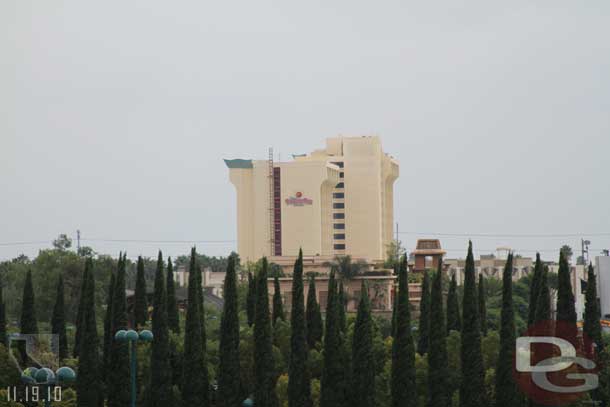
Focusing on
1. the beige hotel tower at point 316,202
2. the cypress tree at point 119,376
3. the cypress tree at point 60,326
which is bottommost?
the cypress tree at point 119,376

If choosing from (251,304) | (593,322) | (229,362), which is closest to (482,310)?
(251,304)

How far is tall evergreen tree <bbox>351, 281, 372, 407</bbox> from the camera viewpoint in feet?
148

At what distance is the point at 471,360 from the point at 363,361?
155 inches

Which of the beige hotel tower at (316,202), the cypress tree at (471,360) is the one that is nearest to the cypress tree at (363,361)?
the cypress tree at (471,360)

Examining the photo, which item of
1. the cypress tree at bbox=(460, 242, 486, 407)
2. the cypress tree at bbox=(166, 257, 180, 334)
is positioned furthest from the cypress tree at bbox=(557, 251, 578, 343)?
the cypress tree at bbox=(166, 257, 180, 334)

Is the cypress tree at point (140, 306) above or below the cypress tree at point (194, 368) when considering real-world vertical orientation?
above

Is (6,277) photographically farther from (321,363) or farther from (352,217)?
(321,363)

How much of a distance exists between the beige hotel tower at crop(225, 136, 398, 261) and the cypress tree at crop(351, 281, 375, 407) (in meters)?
97.0

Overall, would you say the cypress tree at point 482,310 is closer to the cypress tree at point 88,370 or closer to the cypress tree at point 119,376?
the cypress tree at point 119,376

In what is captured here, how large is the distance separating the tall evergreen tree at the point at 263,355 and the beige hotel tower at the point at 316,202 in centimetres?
9563

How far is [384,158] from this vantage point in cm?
15900

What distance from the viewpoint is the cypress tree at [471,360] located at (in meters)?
44.8

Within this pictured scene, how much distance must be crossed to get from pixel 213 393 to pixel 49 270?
50.8 m

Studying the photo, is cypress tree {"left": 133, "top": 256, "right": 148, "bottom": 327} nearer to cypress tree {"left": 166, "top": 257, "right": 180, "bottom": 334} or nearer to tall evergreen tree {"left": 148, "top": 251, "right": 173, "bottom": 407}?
cypress tree {"left": 166, "top": 257, "right": 180, "bottom": 334}
